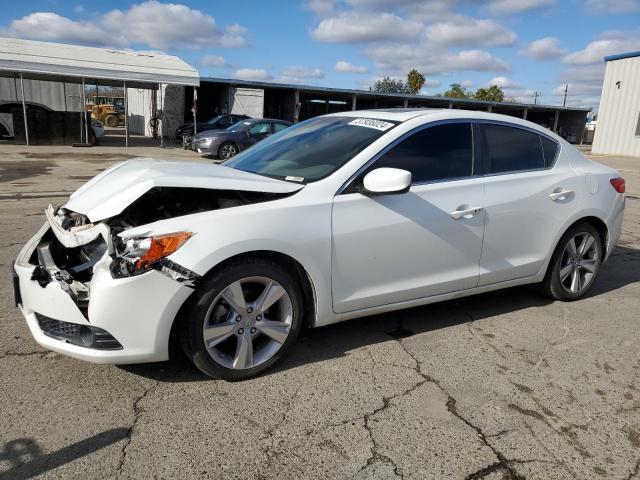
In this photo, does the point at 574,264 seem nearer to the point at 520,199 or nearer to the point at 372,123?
the point at 520,199

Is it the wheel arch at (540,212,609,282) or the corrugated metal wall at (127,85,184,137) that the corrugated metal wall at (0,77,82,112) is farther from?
the wheel arch at (540,212,609,282)

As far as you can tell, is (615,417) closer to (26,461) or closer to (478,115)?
(478,115)

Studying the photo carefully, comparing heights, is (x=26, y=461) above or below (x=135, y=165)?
below

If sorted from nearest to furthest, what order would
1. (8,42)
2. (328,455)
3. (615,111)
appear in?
(328,455), (8,42), (615,111)

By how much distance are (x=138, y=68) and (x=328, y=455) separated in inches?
889

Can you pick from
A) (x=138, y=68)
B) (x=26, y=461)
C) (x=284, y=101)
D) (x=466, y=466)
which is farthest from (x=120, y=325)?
(x=284, y=101)

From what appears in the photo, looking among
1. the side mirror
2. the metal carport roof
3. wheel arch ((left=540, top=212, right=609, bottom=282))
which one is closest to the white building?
the metal carport roof

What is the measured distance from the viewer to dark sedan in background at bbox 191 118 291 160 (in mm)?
17375

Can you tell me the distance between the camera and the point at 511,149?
409 cm

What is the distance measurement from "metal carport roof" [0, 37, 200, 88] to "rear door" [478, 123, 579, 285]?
20004 mm

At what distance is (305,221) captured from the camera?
3062 millimetres

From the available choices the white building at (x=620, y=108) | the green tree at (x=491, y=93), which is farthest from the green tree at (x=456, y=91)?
the white building at (x=620, y=108)

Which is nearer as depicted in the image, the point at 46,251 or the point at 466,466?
the point at 466,466

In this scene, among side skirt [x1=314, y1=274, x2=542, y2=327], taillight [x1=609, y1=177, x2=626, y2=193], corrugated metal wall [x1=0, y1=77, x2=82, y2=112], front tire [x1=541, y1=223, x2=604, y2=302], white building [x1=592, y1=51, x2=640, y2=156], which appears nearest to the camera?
side skirt [x1=314, y1=274, x2=542, y2=327]
